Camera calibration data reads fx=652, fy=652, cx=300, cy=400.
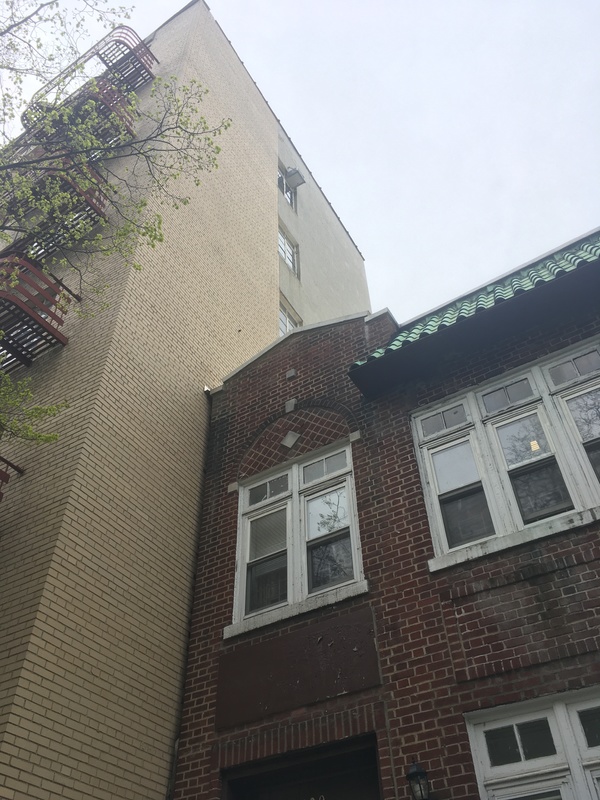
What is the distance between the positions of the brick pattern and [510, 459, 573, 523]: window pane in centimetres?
42

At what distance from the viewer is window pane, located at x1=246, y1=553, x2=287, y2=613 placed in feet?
27.1

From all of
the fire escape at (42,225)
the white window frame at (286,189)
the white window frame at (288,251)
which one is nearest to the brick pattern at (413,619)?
the fire escape at (42,225)

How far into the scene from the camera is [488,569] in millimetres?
6660

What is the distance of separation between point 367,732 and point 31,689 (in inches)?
129

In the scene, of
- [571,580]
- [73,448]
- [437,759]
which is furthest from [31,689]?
[571,580]

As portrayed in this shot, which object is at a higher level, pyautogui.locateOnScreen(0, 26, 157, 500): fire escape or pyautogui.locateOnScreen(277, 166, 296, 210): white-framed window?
pyautogui.locateOnScreen(277, 166, 296, 210): white-framed window

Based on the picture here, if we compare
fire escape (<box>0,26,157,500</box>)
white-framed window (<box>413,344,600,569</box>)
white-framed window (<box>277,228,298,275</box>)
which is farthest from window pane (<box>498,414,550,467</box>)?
white-framed window (<box>277,228,298,275</box>)

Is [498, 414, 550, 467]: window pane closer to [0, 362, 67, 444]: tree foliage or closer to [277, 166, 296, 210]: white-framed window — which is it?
[0, 362, 67, 444]: tree foliage

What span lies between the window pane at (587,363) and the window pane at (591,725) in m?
3.64

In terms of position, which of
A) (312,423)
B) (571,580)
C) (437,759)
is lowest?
(437,759)

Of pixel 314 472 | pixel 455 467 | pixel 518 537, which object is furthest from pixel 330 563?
pixel 518 537

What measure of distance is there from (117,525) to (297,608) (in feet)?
8.07

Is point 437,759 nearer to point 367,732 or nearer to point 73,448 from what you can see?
point 367,732

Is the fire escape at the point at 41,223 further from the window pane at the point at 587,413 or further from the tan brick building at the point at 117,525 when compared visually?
the window pane at the point at 587,413
